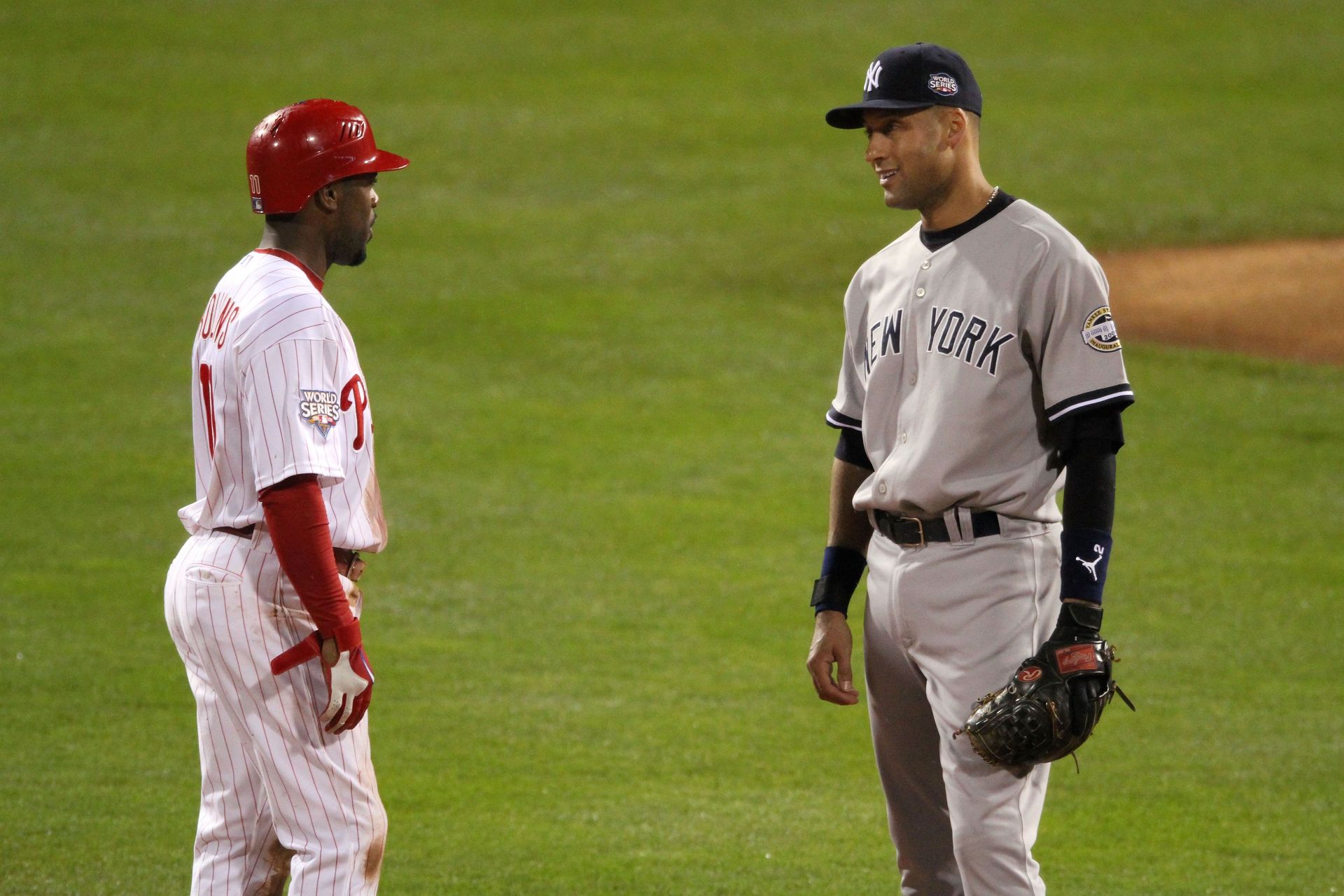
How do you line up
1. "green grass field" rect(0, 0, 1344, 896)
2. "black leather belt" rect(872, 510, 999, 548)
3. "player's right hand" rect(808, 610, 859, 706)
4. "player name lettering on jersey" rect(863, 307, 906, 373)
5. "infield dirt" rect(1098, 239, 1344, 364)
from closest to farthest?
"black leather belt" rect(872, 510, 999, 548)
"player name lettering on jersey" rect(863, 307, 906, 373)
"player's right hand" rect(808, 610, 859, 706)
"green grass field" rect(0, 0, 1344, 896)
"infield dirt" rect(1098, 239, 1344, 364)

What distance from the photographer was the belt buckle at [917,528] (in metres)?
3.16

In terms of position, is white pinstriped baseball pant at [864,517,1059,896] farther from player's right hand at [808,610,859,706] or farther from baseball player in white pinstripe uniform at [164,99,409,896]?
baseball player in white pinstripe uniform at [164,99,409,896]

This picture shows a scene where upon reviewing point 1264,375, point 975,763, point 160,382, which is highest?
point 975,763

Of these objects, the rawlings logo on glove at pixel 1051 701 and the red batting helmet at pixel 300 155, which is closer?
the rawlings logo on glove at pixel 1051 701

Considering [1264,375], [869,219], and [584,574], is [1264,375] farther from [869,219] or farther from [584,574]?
[584,574]

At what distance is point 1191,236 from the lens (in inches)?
561

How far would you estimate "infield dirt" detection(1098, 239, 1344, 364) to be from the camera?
11859 millimetres

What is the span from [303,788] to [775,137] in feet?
49.5

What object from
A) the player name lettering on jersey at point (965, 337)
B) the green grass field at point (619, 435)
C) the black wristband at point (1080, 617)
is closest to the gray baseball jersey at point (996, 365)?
the player name lettering on jersey at point (965, 337)

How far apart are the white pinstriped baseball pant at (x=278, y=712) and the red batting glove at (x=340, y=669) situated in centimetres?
3

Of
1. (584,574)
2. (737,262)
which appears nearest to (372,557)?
(584,574)

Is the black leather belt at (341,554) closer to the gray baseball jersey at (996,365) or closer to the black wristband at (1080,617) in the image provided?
the gray baseball jersey at (996,365)

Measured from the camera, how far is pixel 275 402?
293cm

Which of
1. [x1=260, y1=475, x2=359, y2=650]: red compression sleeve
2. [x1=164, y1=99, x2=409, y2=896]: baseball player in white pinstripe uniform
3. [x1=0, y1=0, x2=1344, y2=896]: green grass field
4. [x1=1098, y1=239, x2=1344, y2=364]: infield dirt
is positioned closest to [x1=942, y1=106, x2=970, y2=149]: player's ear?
[x1=164, y1=99, x2=409, y2=896]: baseball player in white pinstripe uniform
